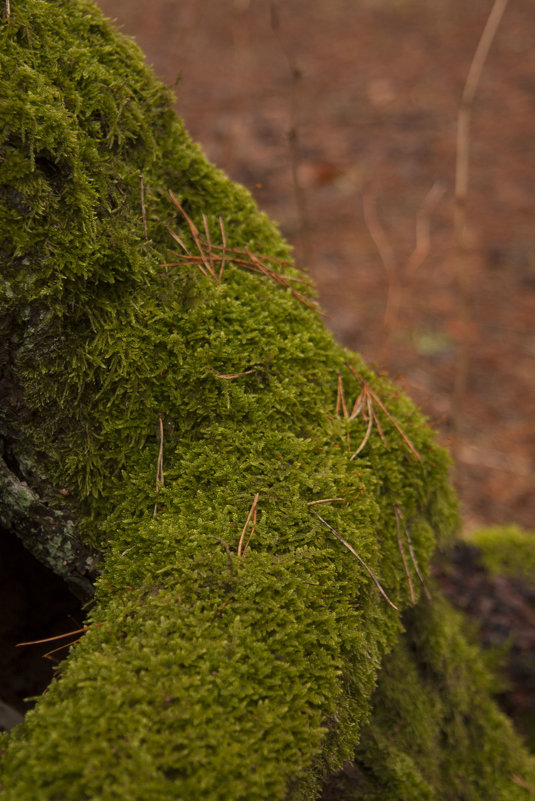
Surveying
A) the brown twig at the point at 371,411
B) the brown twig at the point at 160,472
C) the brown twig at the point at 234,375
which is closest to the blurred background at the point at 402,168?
the brown twig at the point at 371,411

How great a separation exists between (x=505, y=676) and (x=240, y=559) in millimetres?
2640

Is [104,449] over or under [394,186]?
under

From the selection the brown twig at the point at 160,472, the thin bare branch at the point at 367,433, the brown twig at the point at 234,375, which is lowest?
the brown twig at the point at 160,472

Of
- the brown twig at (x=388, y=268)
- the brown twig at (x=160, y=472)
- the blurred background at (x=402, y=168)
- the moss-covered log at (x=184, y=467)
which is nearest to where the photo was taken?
the moss-covered log at (x=184, y=467)


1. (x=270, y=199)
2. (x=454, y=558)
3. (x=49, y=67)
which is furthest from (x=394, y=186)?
(x=49, y=67)

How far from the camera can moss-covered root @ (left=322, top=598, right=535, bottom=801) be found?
2078 mm

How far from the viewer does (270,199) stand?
319 inches

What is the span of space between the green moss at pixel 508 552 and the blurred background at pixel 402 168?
83cm

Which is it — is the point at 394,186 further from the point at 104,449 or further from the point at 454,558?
the point at 104,449

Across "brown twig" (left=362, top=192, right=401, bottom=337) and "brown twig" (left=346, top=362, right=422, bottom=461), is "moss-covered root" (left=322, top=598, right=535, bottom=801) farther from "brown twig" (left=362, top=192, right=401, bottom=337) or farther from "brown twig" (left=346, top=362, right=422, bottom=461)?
"brown twig" (left=362, top=192, right=401, bottom=337)

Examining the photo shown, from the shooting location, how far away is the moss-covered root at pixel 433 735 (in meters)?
2.08

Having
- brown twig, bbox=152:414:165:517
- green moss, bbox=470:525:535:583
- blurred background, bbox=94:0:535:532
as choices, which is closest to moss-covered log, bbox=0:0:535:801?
brown twig, bbox=152:414:165:517

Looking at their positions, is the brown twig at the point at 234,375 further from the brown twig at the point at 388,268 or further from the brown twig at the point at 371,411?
the brown twig at the point at 388,268

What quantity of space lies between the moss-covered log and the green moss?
1.91m
